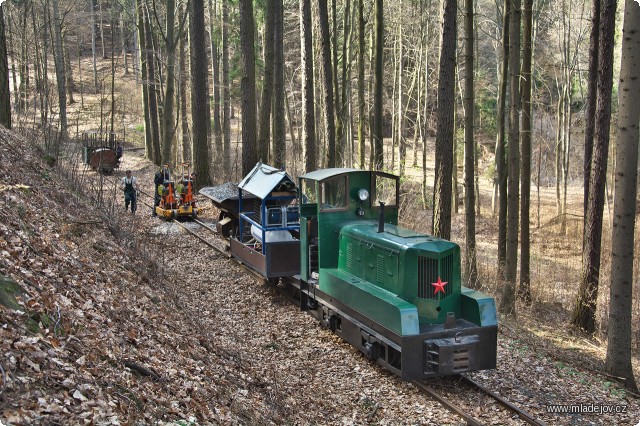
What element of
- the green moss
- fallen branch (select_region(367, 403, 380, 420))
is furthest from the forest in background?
the green moss

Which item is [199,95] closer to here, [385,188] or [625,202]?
[385,188]

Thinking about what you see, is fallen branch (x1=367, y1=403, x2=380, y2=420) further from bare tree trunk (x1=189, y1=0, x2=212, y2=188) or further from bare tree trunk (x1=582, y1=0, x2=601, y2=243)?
bare tree trunk (x1=189, y1=0, x2=212, y2=188)

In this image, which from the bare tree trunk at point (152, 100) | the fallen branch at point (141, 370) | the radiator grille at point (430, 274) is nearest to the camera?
the fallen branch at point (141, 370)

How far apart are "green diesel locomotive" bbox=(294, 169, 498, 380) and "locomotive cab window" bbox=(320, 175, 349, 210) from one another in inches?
0.7

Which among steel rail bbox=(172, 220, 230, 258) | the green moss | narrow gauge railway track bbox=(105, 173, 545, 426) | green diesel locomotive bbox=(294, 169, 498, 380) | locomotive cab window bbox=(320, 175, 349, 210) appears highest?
locomotive cab window bbox=(320, 175, 349, 210)

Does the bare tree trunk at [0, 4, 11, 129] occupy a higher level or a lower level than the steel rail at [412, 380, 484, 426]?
higher

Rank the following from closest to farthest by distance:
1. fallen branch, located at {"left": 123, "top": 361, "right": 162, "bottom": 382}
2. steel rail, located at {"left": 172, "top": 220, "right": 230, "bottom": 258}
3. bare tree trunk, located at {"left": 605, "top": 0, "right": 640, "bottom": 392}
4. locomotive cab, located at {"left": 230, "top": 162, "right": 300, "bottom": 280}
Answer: fallen branch, located at {"left": 123, "top": 361, "right": 162, "bottom": 382} < bare tree trunk, located at {"left": 605, "top": 0, "right": 640, "bottom": 392} < locomotive cab, located at {"left": 230, "top": 162, "right": 300, "bottom": 280} < steel rail, located at {"left": 172, "top": 220, "right": 230, "bottom": 258}

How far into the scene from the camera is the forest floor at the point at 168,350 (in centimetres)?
509

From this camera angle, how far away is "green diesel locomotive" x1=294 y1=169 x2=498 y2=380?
8.38m

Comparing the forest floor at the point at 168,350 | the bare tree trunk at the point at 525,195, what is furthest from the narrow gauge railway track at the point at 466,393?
the bare tree trunk at the point at 525,195

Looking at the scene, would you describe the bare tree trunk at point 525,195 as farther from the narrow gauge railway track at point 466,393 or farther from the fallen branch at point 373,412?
the fallen branch at point 373,412

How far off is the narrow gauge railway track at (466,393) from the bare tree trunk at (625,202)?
2.76 metres

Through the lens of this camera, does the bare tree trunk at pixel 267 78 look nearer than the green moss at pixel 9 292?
No

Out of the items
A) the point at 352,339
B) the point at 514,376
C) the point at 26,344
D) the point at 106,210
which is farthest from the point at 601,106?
the point at 26,344
